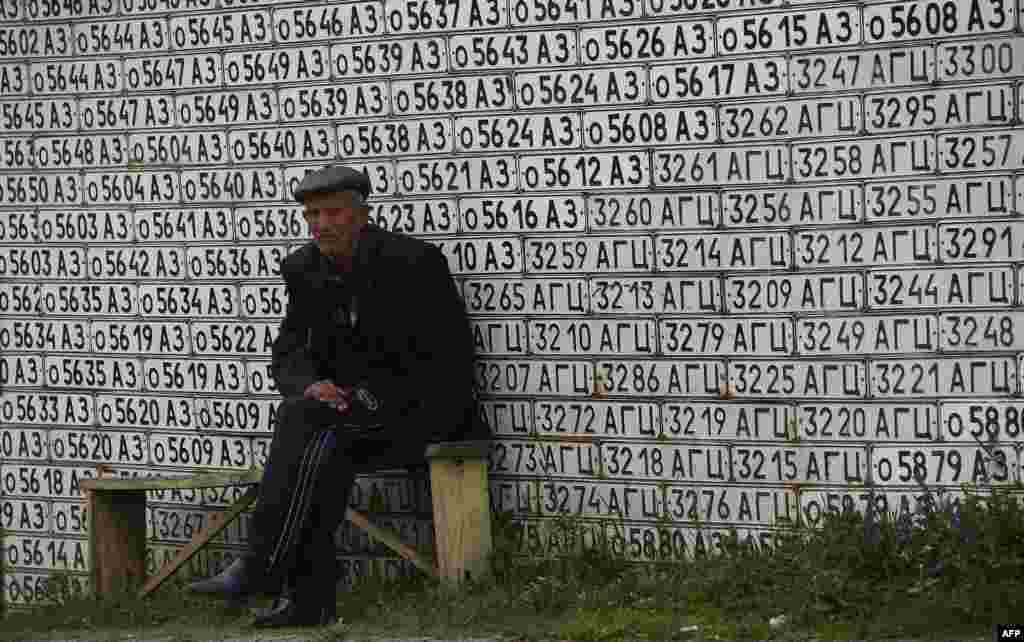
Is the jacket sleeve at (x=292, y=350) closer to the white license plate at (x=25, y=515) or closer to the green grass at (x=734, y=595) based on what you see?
the green grass at (x=734, y=595)

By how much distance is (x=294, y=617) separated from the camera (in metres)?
7.46

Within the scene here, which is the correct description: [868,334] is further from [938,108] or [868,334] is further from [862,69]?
[862,69]

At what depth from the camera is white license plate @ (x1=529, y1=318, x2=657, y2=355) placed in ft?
24.7

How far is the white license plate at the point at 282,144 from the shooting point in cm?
816

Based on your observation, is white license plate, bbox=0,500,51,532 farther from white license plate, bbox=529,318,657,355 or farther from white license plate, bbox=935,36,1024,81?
white license plate, bbox=935,36,1024,81

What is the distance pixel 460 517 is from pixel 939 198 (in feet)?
8.04

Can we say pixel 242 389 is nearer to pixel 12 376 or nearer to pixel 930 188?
pixel 12 376

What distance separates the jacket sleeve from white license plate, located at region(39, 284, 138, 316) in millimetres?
1139

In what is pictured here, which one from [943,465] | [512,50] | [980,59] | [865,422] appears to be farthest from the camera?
[512,50]

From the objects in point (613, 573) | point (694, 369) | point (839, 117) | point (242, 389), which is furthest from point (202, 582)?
point (839, 117)

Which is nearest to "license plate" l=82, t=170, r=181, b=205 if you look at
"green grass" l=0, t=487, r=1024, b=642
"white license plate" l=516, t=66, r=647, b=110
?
"white license plate" l=516, t=66, r=647, b=110

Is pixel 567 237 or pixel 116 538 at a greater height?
pixel 567 237

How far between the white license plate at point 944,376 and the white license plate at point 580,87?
156cm

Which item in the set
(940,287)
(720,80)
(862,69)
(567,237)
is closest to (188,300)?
(567,237)
